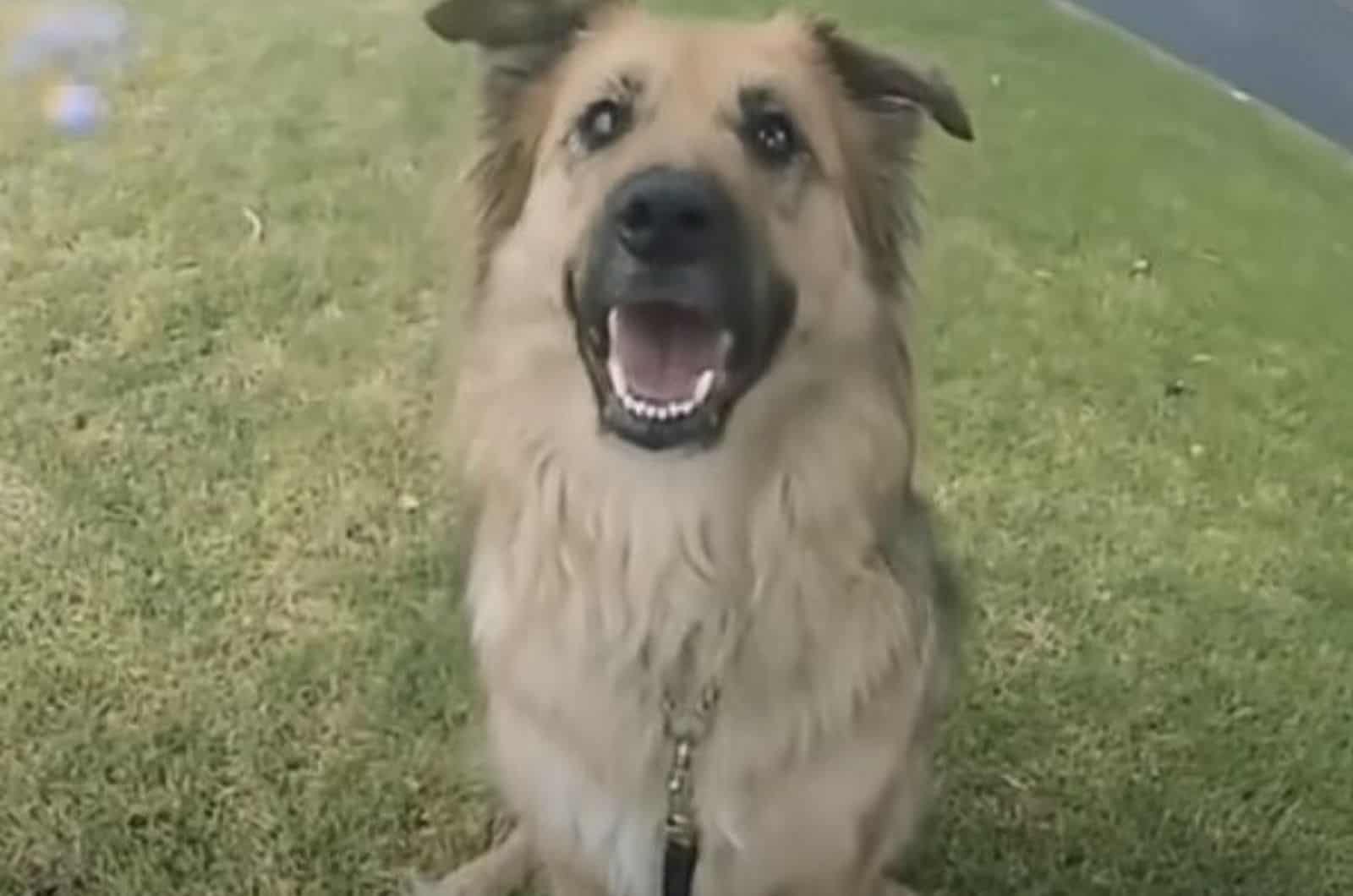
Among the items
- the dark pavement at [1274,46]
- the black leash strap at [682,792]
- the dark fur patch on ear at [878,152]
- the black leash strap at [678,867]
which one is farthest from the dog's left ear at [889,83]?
the dark pavement at [1274,46]

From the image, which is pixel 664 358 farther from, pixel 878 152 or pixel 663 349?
pixel 878 152

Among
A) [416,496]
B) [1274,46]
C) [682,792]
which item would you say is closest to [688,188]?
[682,792]

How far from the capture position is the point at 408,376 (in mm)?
3020

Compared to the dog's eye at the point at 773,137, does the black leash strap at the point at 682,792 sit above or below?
below

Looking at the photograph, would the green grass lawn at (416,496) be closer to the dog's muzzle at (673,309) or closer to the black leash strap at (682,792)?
the dog's muzzle at (673,309)

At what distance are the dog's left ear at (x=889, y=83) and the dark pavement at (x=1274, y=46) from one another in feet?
8.76

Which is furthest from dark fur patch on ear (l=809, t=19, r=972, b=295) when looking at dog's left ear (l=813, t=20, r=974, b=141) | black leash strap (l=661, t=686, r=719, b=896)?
black leash strap (l=661, t=686, r=719, b=896)

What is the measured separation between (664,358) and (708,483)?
0.14 meters

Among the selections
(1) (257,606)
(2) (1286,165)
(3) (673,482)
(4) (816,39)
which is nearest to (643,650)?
(3) (673,482)

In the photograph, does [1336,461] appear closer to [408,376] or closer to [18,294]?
[408,376]

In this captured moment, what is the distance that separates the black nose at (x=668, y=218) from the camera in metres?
1.73

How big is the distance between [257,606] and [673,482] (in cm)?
85

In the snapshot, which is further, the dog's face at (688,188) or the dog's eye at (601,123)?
the dog's eye at (601,123)

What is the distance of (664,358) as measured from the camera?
1.84m
